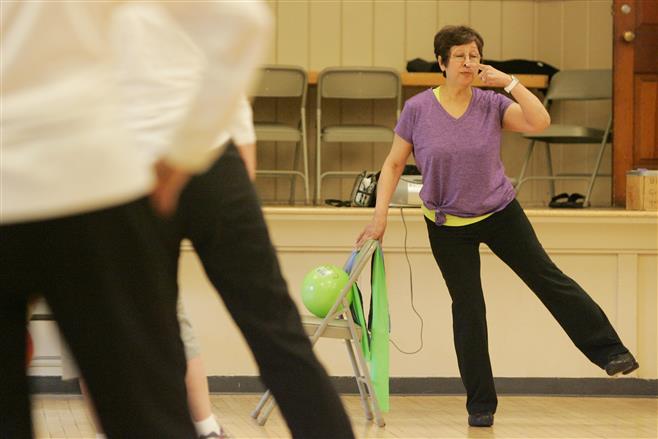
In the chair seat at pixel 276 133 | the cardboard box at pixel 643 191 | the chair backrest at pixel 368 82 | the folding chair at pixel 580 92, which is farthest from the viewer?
the folding chair at pixel 580 92

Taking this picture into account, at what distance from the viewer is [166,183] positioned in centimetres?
131

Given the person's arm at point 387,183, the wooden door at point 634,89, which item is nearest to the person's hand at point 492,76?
the person's arm at point 387,183

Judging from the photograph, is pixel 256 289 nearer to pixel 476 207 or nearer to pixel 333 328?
pixel 476 207

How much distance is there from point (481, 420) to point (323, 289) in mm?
807

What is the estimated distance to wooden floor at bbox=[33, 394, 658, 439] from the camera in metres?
4.35

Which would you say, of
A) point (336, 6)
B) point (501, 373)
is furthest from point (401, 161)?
point (336, 6)

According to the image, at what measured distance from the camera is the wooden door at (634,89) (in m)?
7.09

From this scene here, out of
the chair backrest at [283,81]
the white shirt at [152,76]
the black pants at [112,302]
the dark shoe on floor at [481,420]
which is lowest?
the dark shoe on floor at [481,420]

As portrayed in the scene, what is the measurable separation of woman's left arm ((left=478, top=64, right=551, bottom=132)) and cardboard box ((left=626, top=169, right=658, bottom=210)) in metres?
1.98

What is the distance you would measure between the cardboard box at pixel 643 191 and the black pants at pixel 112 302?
16.7 feet

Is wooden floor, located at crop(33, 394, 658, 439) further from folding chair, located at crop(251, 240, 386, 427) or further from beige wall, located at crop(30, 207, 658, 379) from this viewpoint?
beige wall, located at crop(30, 207, 658, 379)

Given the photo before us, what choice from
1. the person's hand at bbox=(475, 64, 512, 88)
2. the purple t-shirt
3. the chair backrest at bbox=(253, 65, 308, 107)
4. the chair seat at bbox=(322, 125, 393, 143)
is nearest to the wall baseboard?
the purple t-shirt

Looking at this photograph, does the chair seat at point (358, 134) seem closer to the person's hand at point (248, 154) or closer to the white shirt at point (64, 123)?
the person's hand at point (248, 154)

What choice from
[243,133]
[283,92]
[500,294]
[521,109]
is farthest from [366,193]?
[243,133]
